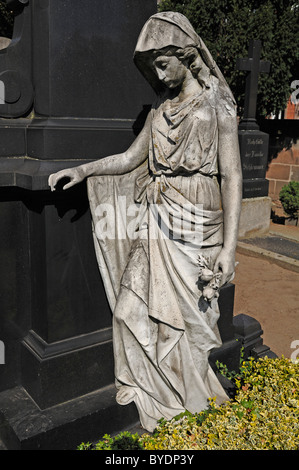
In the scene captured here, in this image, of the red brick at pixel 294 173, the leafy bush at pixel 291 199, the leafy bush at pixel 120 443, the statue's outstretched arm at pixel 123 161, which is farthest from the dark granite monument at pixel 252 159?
the leafy bush at pixel 120 443

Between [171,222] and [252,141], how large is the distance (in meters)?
7.35

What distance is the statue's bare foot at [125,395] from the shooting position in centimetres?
293

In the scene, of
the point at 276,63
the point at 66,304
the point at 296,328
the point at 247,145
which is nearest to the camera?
the point at 66,304

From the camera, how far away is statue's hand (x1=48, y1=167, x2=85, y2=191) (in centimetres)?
258

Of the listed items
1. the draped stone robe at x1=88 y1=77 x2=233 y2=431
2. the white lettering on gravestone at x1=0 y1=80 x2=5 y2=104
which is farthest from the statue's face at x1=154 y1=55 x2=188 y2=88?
the white lettering on gravestone at x1=0 y1=80 x2=5 y2=104

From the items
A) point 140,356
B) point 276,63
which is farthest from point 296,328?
point 276,63

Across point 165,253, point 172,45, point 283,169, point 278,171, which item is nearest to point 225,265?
point 165,253

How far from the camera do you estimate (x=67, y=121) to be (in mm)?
2793

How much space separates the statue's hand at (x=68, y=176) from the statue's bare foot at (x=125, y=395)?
1.49 metres

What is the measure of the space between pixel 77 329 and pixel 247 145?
7.43m

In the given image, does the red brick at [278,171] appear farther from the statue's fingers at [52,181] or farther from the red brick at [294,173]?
the statue's fingers at [52,181]

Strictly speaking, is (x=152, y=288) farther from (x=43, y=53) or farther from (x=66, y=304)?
(x=43, y=53)

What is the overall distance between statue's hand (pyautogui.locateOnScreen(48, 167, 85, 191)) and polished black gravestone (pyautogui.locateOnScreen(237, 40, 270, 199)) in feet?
23.1

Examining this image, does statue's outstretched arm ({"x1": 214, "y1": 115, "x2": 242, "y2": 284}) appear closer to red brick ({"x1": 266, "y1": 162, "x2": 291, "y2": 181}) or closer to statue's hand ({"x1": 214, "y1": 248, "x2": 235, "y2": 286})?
statue's hand ({"x1": 214, "y1": 248, "x2": 235, "y2": 286})
